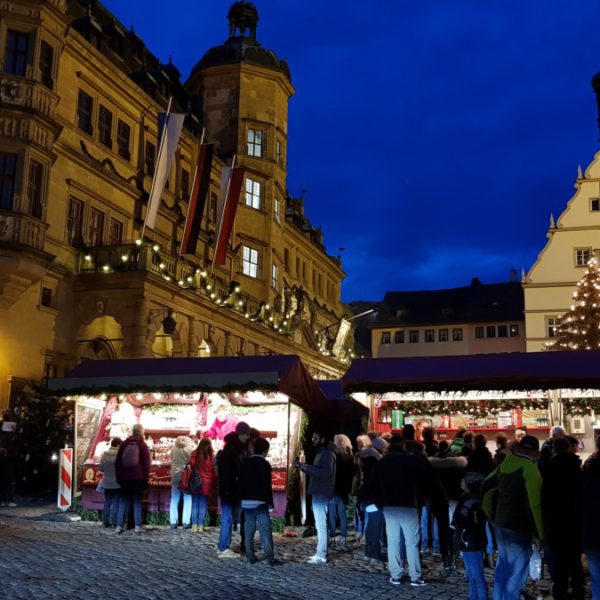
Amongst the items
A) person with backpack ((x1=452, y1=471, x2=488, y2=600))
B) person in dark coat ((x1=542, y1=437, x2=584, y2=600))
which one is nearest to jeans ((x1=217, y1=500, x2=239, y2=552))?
person with backpack ((x1=452, y1=471, x2=488, y2=600))

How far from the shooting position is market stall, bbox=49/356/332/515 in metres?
16.2

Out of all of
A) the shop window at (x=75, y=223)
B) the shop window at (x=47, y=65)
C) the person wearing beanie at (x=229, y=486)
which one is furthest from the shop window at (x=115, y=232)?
the person wearing beanie at (x=229, y=486)

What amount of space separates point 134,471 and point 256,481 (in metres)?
4.23

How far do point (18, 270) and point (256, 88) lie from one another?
2224cm

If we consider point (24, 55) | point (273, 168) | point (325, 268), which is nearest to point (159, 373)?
point (24, 55)

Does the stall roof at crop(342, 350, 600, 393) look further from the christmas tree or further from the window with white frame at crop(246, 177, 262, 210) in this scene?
the window with white frame at crop(246, 177, 262, 210)

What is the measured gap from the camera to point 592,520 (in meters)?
7.45

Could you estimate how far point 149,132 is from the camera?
108 ft

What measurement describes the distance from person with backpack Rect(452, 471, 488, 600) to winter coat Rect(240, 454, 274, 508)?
3.40 m

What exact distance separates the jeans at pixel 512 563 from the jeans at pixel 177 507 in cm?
906

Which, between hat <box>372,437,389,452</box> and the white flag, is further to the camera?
the white flag

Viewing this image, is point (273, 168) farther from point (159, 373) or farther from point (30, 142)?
point (159, 373)

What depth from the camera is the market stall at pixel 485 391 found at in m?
16.0

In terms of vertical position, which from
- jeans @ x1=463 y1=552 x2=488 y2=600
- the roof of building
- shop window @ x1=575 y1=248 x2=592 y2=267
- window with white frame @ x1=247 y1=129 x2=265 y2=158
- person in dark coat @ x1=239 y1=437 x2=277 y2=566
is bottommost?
jeans @ x1=463 y1=552 x2=488 y2=600
